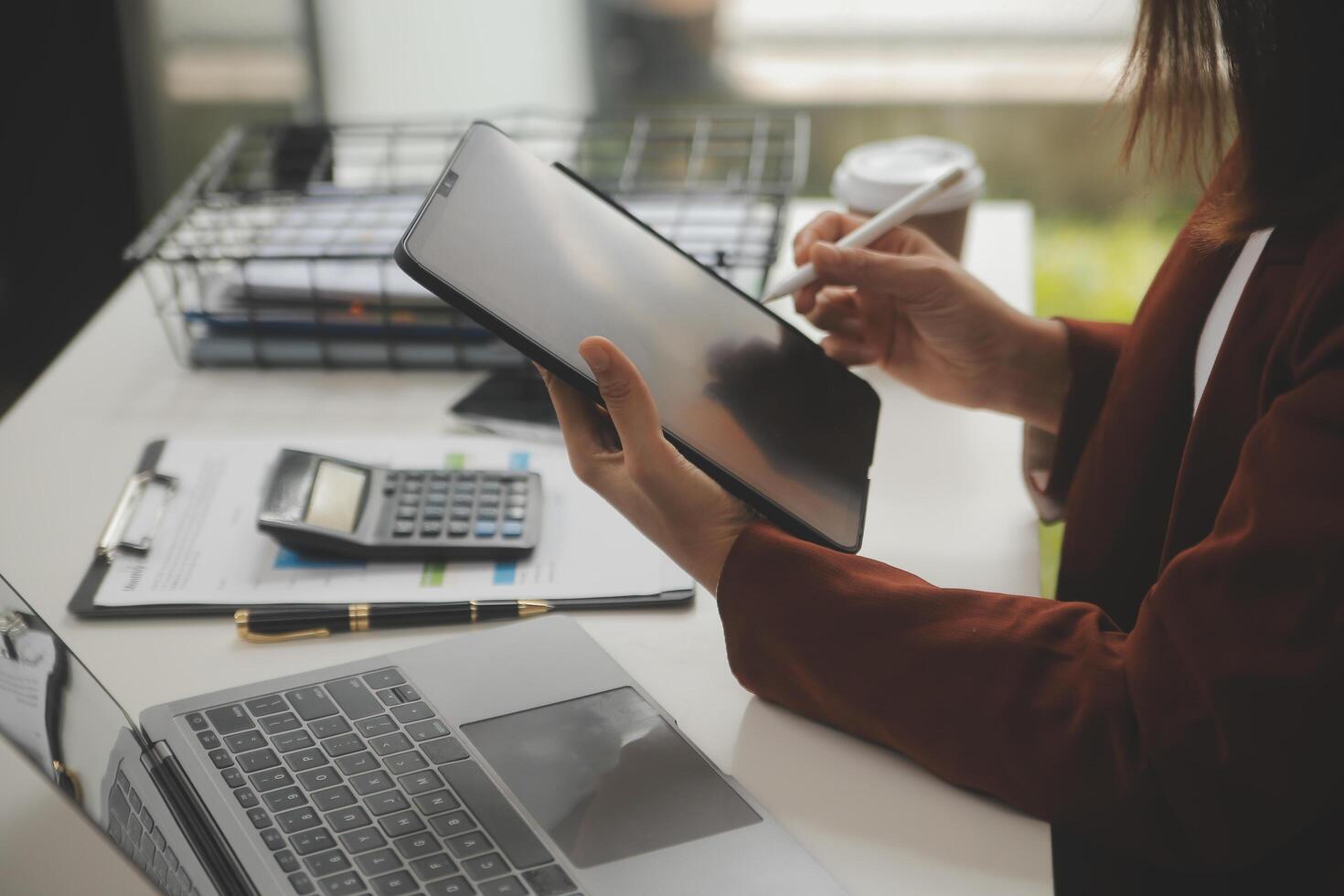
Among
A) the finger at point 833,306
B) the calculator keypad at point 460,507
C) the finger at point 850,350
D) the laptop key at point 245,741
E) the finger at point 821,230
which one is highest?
the finger at point 821,230

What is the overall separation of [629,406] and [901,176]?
461mm

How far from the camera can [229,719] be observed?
1.92 feet

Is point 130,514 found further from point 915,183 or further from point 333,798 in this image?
point 915,183

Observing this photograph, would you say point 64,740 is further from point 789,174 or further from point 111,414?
point 789,174

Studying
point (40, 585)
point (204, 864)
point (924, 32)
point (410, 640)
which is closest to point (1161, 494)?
point (410, 640)

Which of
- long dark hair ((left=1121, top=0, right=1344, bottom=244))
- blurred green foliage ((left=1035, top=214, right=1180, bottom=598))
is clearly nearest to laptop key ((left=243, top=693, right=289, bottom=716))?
long dark hair ((left=1121, top=0, right=1344, bottom=244))

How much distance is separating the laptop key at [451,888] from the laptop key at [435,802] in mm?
40

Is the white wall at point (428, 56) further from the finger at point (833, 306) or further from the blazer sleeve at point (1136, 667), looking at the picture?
the blazer sleeve at point (1136, 667)

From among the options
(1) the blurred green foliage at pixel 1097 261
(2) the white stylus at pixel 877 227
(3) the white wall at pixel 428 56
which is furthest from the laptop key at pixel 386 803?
(1) the blurred green foliage at pixel 1097 261

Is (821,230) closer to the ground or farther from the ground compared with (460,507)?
farther from the ground

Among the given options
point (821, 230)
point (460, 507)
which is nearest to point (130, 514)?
point (460, 507)

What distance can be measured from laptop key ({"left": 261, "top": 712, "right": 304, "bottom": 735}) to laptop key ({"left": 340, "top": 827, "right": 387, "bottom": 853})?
81 mm

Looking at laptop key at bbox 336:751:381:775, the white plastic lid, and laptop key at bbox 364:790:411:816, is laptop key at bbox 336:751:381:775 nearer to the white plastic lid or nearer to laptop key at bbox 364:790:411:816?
laptop key at bbox 364:790:411:816

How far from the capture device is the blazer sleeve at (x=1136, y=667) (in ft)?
1.64
